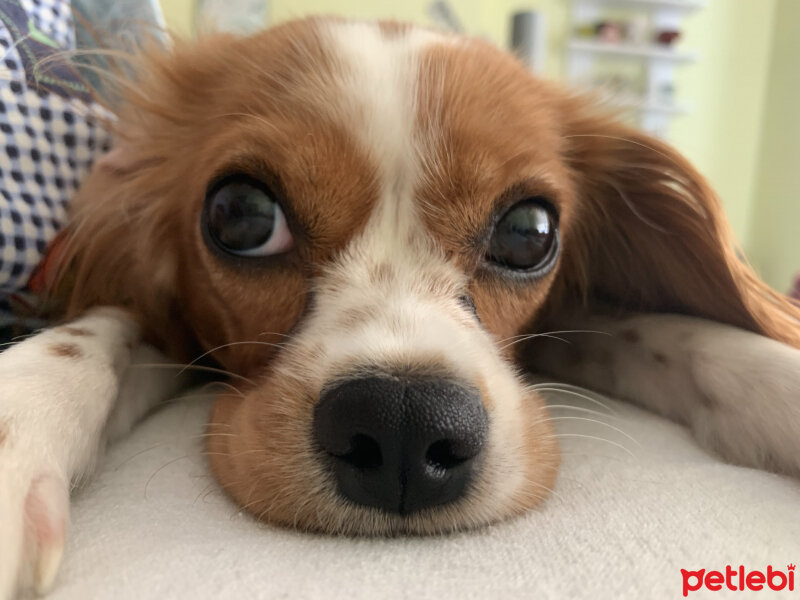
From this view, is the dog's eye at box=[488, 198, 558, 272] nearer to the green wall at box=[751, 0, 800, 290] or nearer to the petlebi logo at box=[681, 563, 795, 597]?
the petlebi logo at box=[681, 563, 795, 597]

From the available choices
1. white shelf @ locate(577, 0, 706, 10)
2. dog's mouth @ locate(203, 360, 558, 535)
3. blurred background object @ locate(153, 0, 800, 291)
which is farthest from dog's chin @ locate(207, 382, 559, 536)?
white shelf @ locate(577, 0, 706, 10)

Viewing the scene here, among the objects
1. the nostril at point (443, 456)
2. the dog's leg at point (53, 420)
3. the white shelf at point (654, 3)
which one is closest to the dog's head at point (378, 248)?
the nostril at point (443, 456)

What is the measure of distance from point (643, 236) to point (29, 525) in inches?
45.7

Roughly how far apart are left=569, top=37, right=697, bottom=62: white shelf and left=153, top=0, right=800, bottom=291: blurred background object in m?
0.01

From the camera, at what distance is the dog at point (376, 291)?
750mm

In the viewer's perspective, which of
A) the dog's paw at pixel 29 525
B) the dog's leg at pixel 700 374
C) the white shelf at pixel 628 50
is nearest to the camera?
the dog's paw at pixel 29 525

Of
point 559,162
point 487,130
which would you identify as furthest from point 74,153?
point 559,162

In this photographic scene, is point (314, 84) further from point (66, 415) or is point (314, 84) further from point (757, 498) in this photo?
point (757, 498)

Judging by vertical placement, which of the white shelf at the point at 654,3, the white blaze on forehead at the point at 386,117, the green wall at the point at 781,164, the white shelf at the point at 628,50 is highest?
the white shelf at the point at 654,3

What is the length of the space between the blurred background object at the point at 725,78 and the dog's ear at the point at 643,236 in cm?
342

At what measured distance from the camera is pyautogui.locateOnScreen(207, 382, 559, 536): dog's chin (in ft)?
2.42

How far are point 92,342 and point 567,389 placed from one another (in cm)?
80

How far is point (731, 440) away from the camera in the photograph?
0.98 meters

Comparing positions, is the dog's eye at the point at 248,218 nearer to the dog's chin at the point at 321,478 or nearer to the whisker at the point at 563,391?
the dog's chin at the point at 321,478
